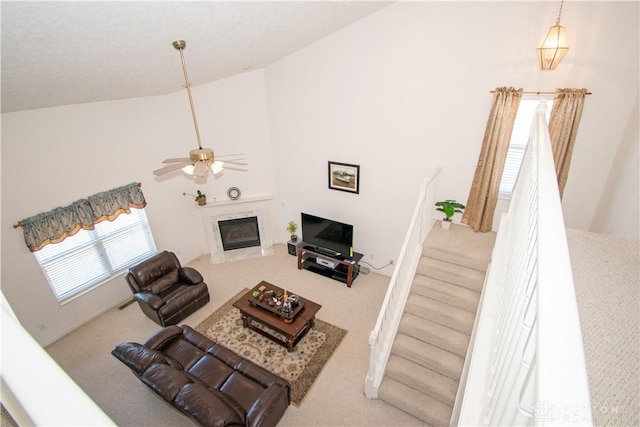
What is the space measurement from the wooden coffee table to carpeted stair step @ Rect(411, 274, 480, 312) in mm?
→ 1756

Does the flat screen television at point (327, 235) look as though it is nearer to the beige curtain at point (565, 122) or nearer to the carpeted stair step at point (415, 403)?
the carpeted stair step at point (415, 403)

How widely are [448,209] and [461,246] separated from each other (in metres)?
0.69

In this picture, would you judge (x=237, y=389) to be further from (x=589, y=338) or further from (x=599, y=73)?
(x=599, y=73)

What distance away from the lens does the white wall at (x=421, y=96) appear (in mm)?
3967

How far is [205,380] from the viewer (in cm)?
411

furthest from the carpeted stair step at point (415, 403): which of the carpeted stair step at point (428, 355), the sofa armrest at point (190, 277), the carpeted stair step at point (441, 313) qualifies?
the sofa armrest at point (190, 277)

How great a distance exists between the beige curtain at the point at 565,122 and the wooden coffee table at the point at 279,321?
13.5 ft

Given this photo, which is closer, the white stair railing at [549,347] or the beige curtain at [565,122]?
the white stair railing at [549,347]

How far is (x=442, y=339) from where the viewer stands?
402cm

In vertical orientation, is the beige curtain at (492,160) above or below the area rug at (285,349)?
above

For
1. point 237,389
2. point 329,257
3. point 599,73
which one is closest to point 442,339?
point 237,389

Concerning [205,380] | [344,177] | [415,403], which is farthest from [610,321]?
[344,177]

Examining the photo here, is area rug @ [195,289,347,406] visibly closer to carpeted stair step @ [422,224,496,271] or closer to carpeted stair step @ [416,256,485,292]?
carpeted stair step @ [416,256,485,292]

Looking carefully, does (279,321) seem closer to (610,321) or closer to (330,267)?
(330,267)
